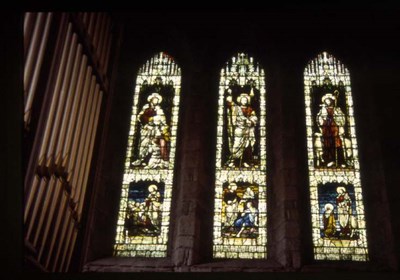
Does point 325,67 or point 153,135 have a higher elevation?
point 325,67

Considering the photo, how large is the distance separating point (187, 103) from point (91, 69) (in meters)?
1.90

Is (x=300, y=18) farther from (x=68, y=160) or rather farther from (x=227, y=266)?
(x=68, y=160)

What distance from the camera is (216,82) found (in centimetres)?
928

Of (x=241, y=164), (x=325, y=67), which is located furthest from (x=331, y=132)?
(x=241, y=164)

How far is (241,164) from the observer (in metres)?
8.51

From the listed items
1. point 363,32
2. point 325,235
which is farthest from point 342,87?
point 325,235

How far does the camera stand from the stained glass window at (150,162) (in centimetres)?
802

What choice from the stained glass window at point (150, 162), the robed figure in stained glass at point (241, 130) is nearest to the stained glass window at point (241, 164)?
the robed figure in stained glass at point (241, 130)

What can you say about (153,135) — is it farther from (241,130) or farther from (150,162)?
(241,130)

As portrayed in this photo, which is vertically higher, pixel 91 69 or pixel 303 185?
pixel 91 69

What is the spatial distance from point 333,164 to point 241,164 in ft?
4.36

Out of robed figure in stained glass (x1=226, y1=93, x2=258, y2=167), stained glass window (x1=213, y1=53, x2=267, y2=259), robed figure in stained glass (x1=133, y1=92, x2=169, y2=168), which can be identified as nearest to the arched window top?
stained glass window (x1=213, y1=53, x2=267, y2=259)

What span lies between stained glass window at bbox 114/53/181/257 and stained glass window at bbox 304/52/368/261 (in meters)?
2.05

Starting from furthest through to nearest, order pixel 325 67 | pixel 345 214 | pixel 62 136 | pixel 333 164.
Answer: pixel 325 67 → pixel 333 164 → pixel 345 214 → pixel 62 136
